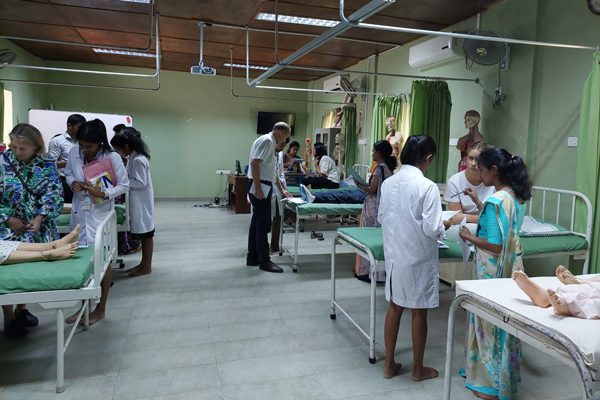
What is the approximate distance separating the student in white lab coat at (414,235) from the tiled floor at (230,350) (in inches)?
19.9

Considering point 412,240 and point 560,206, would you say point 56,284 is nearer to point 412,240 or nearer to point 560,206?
point 412,240

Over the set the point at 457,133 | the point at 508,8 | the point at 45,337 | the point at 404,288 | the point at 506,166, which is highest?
the point at 508,8

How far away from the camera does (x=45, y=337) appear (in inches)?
109

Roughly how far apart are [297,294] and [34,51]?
25.6 ft

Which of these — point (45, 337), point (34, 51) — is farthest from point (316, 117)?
point (45, 337)

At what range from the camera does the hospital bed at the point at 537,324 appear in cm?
116

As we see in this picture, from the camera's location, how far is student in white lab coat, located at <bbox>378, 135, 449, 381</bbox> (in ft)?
6.96

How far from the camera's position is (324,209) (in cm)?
436

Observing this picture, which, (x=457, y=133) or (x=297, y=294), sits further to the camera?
(x=457, y=133)

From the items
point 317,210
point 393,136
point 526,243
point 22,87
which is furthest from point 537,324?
point 22,87

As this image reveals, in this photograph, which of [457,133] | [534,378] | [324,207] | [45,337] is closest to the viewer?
[534,378]

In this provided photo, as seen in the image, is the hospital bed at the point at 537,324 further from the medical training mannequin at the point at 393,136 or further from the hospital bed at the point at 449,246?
the medical training mannequin at the point at 393,136

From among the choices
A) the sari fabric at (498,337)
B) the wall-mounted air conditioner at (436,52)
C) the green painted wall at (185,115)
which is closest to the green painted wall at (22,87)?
the green painted wall at (185,115)

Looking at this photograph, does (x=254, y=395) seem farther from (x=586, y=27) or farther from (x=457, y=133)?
(x=457, y=133)
